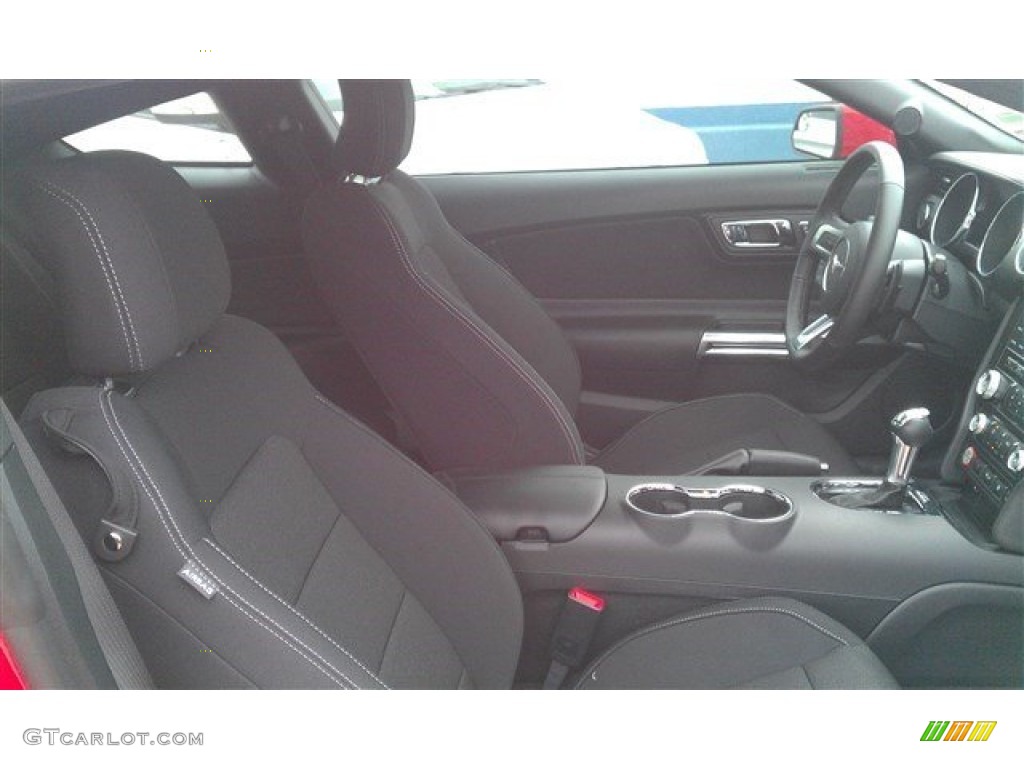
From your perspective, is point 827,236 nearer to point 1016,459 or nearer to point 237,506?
point 1016,459

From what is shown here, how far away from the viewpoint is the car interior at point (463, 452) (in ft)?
2.97

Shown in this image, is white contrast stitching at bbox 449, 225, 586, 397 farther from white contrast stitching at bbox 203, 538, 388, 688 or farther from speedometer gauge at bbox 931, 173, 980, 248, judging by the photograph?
white contrast stitching at bbox 203, 538, 388, 688

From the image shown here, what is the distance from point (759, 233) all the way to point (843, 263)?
61cm

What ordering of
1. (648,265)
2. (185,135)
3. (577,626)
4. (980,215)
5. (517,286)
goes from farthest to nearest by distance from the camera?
(648,265) → (185,135) → (517,286) → (980,215) → (577,626)

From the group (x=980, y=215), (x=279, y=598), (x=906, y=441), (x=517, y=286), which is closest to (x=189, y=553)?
(x=279, y=598)

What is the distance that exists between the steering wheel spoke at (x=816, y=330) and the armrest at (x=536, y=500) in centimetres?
44

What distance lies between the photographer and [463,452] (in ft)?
5.11

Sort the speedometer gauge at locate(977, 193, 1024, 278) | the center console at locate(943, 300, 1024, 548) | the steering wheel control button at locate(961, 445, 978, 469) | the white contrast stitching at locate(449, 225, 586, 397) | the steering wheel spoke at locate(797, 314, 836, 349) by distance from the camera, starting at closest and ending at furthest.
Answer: the center console at locate(943, 300, 1024, 548), the steering wheel control button at locate(961, 445, 978, 469), the speedometer gauge at locate(977, 193, 1024, 278), the steering wheel spoke at locate(797, 314, 836, 349), the white contrast stitching at locate(449, 225, 586, 397)

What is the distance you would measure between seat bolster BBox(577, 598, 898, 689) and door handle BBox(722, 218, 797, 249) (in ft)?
3.51

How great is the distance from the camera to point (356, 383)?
2.15m

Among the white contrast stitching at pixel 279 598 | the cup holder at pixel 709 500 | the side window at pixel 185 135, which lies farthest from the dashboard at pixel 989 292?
the side window at pixel 185 135

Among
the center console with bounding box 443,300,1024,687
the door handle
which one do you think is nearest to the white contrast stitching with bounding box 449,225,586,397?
the door handle

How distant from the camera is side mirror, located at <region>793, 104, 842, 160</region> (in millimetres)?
1874
